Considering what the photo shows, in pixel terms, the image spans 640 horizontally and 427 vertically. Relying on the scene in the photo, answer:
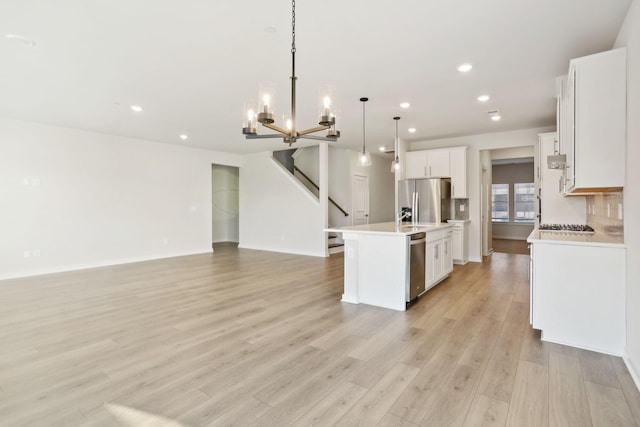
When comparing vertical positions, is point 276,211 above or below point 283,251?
above

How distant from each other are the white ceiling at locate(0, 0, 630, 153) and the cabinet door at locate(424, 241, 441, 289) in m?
2.07

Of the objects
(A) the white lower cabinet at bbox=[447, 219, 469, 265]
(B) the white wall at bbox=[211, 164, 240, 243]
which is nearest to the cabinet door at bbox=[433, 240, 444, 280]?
(A) the white lower cabinet at bbox=[447, 219, 469, 265]

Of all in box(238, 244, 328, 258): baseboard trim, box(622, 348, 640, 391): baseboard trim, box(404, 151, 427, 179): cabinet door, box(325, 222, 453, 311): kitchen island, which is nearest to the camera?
box(622, 348, 640, 391): baseboard trim

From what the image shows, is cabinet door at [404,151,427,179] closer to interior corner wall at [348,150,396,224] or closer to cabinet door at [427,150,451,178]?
cabinet door at [427,150,451,178]

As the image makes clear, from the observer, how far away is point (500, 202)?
11625 millimetres

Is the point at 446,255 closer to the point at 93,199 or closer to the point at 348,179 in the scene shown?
the point at 348,179

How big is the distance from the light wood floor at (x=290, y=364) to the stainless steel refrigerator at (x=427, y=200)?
2.21m

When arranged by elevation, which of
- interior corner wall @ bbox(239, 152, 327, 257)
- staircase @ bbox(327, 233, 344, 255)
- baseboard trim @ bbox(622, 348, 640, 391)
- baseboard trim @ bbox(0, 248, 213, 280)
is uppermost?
interior corner wall @ bbox(239, 152, 327, 257)

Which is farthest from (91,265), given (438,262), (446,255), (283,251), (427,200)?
(427,200)

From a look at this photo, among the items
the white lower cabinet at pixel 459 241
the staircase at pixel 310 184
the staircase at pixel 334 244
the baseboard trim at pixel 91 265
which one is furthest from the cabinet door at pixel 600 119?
the baseboard trim at pixel 91 265

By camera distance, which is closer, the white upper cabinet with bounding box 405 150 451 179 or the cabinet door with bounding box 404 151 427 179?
the white upper cabinet with bounding box 405 150 451 179

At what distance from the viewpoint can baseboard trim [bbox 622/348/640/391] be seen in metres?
2.19

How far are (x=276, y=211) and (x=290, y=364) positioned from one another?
6386mm

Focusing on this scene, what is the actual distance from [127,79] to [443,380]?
14.5 feet
